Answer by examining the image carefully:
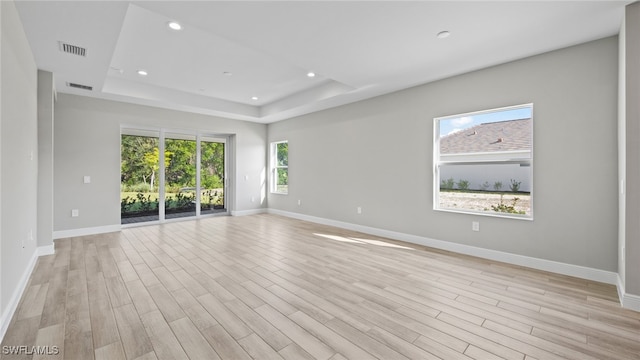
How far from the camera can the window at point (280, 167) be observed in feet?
23.9

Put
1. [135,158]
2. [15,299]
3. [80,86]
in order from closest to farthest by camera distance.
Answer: [15,299] → [80,86] → [135,158]

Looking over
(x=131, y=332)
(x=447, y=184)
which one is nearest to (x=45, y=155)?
(x=131, y=332)

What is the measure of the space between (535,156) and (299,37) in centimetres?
318

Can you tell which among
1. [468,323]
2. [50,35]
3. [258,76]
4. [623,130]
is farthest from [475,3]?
[50,35]

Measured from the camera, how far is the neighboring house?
11.5 feet

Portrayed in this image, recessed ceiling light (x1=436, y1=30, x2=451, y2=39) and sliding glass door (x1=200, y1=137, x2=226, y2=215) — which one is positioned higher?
recessed ceiling light (x1=436, y1=30, x2=451, y2=39)

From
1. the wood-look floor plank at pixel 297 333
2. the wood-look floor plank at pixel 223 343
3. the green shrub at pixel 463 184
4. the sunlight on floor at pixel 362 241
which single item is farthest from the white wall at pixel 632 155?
the wood-look floor plank at pixel 223 343

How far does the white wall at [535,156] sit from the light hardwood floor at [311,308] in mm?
480

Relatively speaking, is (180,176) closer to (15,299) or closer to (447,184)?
(15,299)

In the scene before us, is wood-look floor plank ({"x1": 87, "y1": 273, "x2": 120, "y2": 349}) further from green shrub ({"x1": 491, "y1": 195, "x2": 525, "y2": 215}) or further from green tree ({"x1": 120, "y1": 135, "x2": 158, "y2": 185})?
green shrub ({"x1": 491, "y1": 195, "x2": 525, "y2": 215})

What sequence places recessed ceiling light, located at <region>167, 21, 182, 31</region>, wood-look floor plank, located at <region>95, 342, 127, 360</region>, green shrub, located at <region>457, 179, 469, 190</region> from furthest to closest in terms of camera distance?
green shrub, located at <region>457, 179, 469, 190</region> → recessed ceiling light, located at <region>167, 21, 182, 31</region> → wood-look floor plank, located at <region>95, 342, 127, 360</region>

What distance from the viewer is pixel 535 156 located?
334 centimetres

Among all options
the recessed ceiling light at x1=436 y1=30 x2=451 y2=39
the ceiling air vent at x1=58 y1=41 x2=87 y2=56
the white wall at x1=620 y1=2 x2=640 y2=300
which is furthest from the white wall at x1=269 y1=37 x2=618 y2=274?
the ceiling air vent at x1=58 y1=41 x2=87 y2=56

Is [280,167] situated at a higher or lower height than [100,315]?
higher
